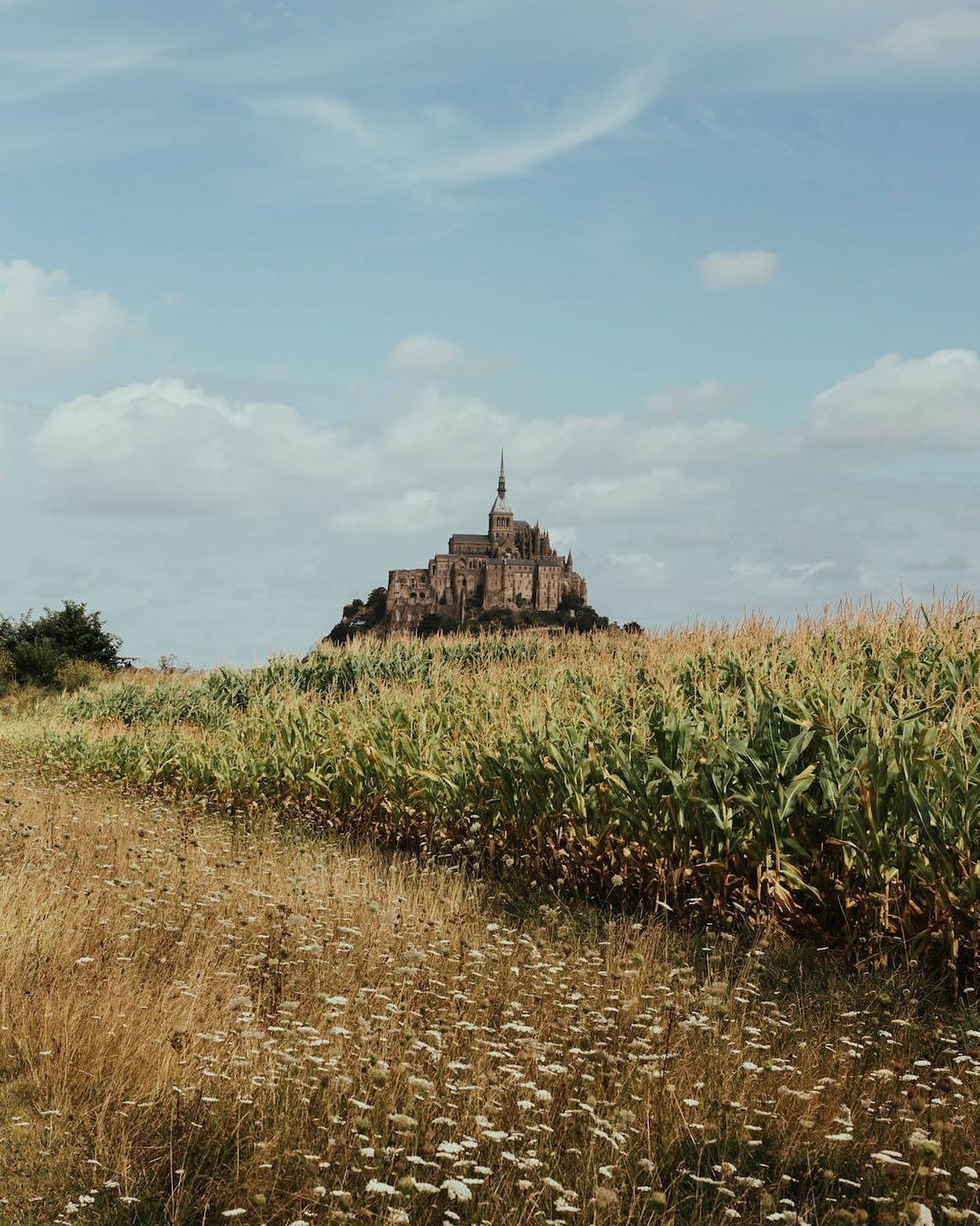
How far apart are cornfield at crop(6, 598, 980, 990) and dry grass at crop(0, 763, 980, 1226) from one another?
78 cm

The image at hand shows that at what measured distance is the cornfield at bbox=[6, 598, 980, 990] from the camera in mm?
7949

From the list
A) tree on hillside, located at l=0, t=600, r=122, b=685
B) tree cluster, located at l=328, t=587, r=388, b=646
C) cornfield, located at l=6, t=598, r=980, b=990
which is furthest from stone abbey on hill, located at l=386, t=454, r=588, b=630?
cornfield, located at l=6, t=598, r=980, b=990

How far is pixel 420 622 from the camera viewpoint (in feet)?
452

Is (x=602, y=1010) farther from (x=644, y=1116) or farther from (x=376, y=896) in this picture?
(x=376, y=896)

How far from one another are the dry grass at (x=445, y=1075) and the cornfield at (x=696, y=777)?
78cm

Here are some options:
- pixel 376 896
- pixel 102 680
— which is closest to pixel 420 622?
pixel 102 680

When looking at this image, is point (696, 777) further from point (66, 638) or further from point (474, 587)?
point (474, 587)

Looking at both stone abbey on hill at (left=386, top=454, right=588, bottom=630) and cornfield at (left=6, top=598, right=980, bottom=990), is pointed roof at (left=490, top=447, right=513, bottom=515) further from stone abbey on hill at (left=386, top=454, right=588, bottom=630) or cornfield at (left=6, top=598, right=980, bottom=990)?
cornfield at (left=6, top=598, right=980, bottom=990)

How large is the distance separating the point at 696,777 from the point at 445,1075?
179 inches

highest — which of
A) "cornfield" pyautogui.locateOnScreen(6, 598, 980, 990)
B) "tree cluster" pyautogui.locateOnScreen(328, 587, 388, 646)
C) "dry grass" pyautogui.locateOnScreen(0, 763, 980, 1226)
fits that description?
"tree cluster" pyautogui.locateOnScreen(328, 587, 388, 646)

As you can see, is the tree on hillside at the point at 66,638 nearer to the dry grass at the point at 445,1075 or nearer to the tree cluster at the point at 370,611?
the dry grass at the point at 445,1075

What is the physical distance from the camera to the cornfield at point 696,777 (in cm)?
795

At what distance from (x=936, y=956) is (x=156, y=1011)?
5452mm

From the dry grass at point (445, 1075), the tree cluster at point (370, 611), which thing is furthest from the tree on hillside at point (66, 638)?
the tree cluster at point (370, 611)
